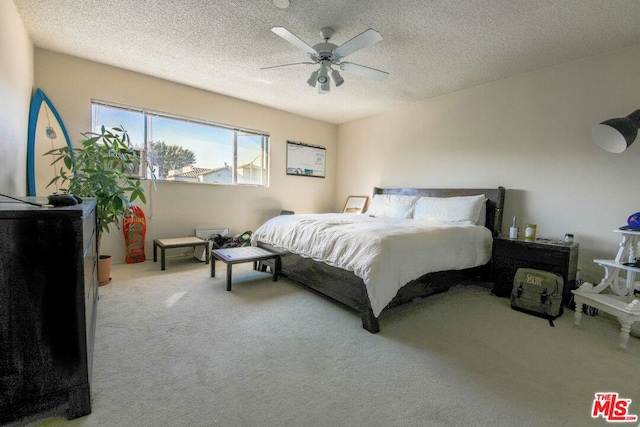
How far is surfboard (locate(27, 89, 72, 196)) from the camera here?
2951mm

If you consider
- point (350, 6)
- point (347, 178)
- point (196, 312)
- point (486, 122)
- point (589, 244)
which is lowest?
point (196, 312)

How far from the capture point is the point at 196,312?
2.34 metres

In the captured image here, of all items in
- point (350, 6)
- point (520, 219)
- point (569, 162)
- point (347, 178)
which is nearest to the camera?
point (350, 6)

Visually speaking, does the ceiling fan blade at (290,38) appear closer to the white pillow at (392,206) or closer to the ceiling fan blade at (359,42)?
the ceiling fan blade at (359,42)

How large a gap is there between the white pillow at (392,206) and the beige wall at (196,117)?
5.34 ft

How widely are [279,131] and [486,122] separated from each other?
3.36 m

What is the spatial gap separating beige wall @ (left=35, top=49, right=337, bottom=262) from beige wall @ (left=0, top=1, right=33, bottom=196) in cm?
36

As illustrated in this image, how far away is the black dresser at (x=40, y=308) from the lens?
41.3 inches

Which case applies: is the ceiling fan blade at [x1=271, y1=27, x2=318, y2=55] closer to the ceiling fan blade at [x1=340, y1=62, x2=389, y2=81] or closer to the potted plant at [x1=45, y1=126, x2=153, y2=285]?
the ceiling fan blade at [x1=340, y1=62, x2=389, y2=81]

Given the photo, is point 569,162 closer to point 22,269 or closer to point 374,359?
point 374,359

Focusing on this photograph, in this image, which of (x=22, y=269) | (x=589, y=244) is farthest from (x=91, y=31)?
(x=589, y=244)

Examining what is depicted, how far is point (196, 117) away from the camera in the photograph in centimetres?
423

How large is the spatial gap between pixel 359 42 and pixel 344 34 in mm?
456

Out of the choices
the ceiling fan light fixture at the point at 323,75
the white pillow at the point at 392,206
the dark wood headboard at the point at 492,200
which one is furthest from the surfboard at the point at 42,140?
the dark wood headboard at the point at 492,200
